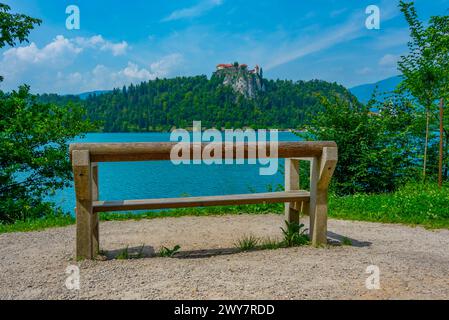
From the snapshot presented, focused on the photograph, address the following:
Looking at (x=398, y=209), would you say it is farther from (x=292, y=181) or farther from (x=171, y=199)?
(x=171, y=199)

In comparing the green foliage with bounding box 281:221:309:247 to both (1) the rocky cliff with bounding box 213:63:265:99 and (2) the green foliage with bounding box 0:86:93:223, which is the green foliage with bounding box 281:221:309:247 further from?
(1) the rocky cliff with bounding box 213:63:265:99

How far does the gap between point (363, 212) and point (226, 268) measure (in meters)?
4.77

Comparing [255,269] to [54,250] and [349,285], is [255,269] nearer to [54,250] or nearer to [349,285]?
[349,285]

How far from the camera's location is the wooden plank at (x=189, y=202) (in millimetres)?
4789

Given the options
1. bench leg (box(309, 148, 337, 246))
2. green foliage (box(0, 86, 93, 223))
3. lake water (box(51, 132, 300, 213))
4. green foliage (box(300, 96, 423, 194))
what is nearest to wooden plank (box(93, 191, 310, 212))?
Result: bench leg (box(309, 148, 337, 246))

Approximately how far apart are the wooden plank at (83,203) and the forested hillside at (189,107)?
199ft

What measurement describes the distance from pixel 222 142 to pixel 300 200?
1459 mm

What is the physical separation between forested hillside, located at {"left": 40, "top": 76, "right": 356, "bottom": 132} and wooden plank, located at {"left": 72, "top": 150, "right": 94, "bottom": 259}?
199ft

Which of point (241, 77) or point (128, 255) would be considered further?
point (241, 77)

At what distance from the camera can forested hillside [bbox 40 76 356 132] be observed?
74.4 m

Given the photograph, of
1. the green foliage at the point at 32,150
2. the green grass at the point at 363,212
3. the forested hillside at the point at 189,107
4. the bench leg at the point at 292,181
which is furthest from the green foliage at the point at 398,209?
the forested hillside at the point at 189,107

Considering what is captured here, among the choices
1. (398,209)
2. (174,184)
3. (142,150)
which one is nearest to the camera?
(142,150)

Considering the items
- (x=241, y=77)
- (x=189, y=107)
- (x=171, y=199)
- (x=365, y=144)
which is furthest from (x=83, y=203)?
(x=241, y=77)

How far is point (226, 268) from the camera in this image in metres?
4.16
